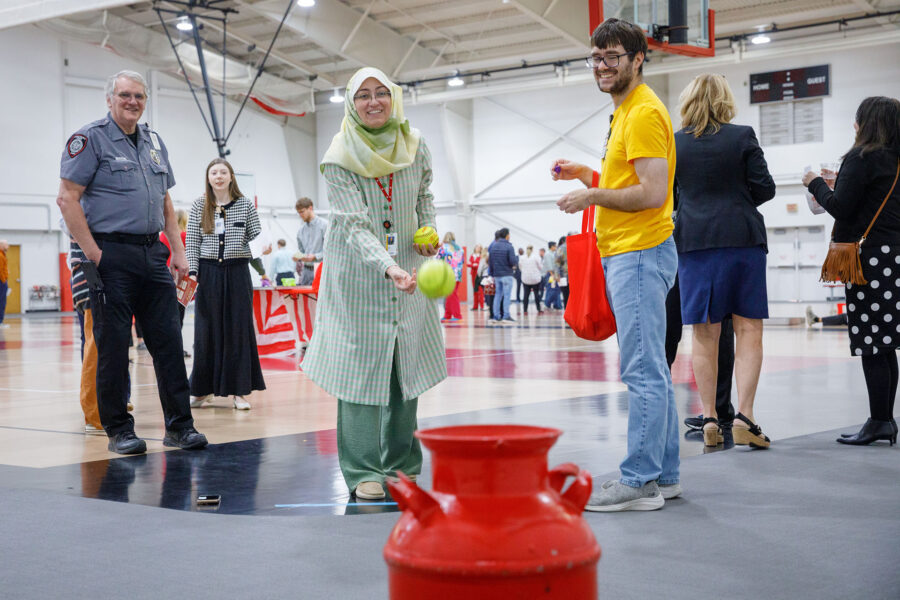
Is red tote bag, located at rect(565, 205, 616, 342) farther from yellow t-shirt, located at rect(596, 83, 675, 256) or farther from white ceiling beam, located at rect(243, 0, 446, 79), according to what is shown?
white ceiling beam, located at rect(243, 0, 446, 79)

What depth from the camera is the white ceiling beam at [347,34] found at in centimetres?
2022

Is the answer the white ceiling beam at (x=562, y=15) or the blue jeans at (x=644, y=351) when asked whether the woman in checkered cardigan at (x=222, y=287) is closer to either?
the blue jeans at (x=644, y=351)

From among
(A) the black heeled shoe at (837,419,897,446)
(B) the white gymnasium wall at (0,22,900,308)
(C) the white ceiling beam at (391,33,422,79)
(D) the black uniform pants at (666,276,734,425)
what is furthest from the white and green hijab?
(C) the white ceiling beam at (391,33,422,79)

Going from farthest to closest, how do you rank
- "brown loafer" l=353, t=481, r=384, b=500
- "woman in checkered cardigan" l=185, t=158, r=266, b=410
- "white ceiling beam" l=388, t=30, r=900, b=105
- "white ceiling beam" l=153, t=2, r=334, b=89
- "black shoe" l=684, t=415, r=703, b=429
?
"white ceiling beam" l=153, t=2, r=334, b=89 < "white ceiling beam" l=388, t=30, r=900, b=105 < "woman in checkered cardigan" l=185, t=158, r=266, b=410 < "black shoe" l=684, t=415, r=703, b=429 < "brown loafer" l=353, t=481, r=384, b=500

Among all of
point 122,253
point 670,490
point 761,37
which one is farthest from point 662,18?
point 761,37

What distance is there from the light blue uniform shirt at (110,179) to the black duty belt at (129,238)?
2 centimetres

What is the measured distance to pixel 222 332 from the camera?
582cm

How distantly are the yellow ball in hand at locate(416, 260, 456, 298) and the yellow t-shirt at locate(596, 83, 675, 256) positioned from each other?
2.30ft

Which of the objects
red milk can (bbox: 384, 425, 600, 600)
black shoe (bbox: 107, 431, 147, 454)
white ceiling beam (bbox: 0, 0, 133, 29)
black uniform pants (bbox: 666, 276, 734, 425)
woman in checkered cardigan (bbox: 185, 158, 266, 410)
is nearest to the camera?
red milk can (bbox: 384, 425, 600, 600)

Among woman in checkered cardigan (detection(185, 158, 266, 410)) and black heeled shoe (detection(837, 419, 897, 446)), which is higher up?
woman in checkered cardigan (detection(185, 158, 266, 410))

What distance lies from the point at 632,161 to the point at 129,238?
247 cm

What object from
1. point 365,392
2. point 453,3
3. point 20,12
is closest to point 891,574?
point 365,392

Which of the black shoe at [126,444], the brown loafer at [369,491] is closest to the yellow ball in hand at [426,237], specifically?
the brown loafer at [369,491]

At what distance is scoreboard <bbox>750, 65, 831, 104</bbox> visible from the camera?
2275 cm
